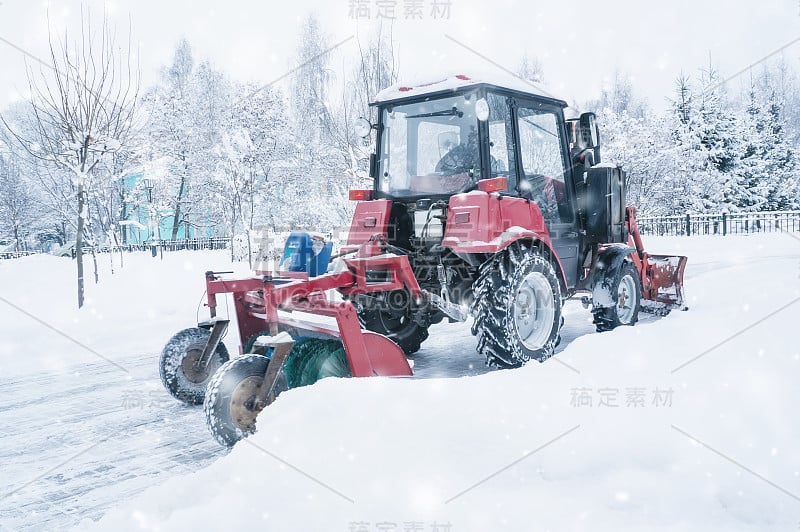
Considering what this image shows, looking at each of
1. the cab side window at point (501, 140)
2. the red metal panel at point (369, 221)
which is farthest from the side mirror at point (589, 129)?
the red metal panel at point (369, 221)

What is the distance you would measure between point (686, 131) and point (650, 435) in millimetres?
25882

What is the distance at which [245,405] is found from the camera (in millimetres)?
3361

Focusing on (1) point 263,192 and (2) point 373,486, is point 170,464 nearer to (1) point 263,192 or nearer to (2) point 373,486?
(2) point 373,486

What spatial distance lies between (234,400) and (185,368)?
118 centimetres

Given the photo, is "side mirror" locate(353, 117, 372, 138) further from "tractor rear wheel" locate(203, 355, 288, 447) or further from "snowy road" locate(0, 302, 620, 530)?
"tractor rear wheel" locate(203, 355, 288, 447)

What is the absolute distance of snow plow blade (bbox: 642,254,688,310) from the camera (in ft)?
23.0

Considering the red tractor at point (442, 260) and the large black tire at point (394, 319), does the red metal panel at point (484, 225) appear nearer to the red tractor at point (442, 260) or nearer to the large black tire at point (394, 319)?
the red tractor at point (442, 260)

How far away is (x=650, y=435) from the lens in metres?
2.79

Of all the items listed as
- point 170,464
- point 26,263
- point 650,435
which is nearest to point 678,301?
point 650,435

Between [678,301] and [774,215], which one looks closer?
[678,301]

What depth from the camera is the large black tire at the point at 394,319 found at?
5.29m

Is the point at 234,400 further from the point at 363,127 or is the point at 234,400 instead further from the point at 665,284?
the point at 665,284

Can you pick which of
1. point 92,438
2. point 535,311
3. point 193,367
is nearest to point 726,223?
point 535,311

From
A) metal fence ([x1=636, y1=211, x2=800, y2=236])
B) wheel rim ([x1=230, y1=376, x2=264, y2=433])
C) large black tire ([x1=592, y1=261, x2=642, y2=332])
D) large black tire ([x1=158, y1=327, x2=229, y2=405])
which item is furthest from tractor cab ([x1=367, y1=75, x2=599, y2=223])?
metal fence ([x1=636, y1=211, x2=800, y2=236])
